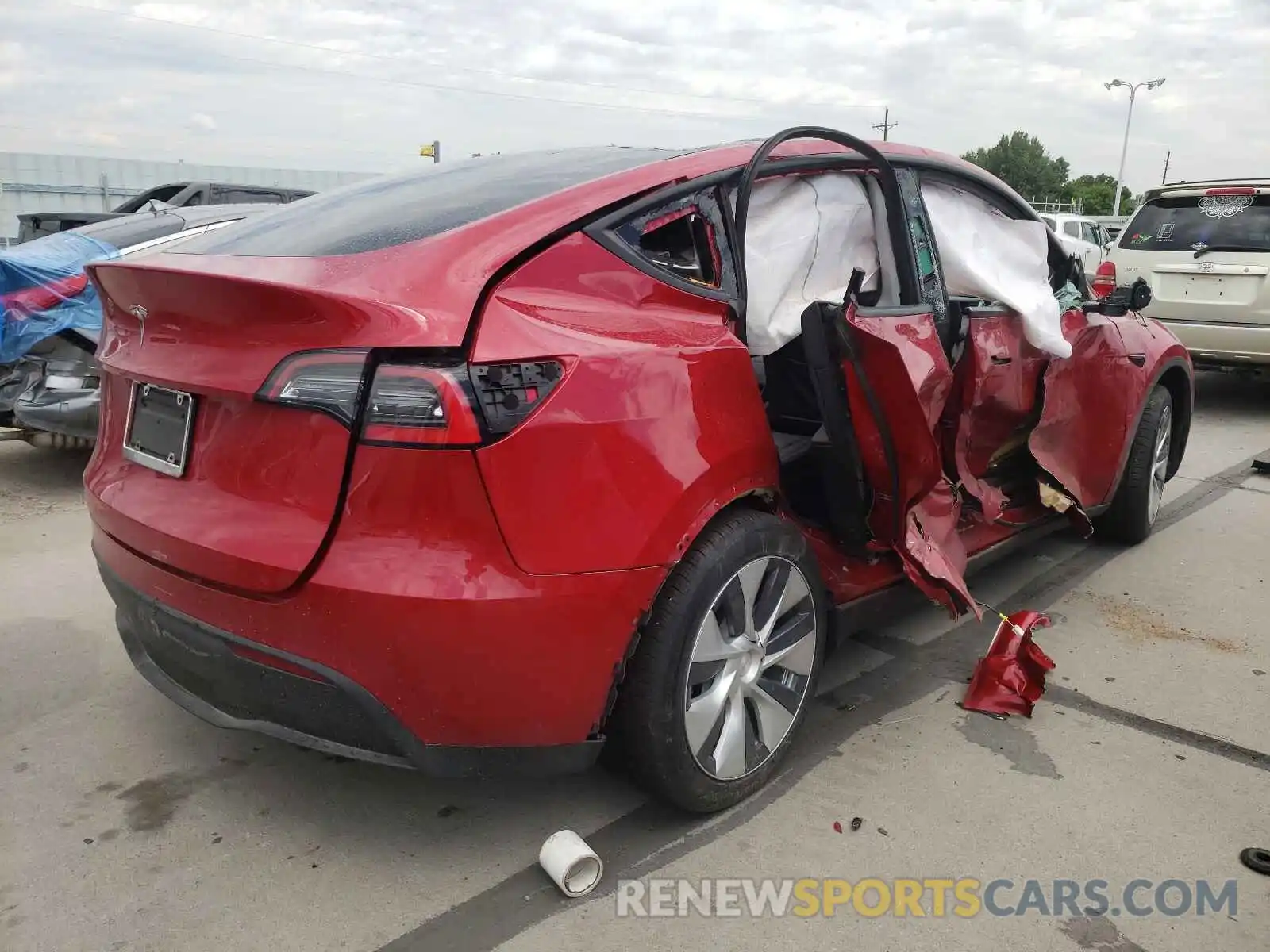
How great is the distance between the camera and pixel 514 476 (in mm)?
1900

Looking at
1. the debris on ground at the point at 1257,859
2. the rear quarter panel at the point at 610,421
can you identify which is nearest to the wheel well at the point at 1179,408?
the debris on ground at the point at 1257,859

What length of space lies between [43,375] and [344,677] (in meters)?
4.47

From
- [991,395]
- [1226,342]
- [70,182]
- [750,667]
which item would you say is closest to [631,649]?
[750,667]

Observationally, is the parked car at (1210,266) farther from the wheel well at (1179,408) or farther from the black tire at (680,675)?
the black tire at (680,675)

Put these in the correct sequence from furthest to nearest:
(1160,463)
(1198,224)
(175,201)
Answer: (175,201), (1198,224), (1160,463)

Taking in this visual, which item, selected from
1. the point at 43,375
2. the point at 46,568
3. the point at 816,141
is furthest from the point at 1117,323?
the point at 43,375

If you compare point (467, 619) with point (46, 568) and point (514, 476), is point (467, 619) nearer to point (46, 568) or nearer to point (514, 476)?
point (514, 476)

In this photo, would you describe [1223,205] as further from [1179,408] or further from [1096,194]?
[1096,194]

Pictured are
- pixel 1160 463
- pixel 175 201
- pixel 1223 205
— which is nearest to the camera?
pixel 1160 463

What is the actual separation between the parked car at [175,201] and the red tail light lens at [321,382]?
721 centimetres

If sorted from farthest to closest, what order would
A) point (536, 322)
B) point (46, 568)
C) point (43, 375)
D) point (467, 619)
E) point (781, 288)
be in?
point (43, 375) → point (46, 568) → point (781, 288) → point (536, 322) → point (467, 619)

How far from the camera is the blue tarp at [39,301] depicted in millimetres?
5332

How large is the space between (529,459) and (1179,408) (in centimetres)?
425

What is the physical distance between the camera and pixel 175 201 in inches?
356
